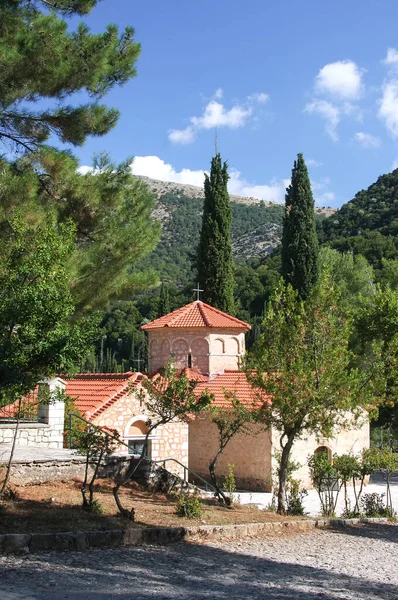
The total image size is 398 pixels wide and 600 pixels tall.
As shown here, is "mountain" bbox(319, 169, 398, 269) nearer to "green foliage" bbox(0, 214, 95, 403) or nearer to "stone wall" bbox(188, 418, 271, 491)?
"stone wall" bbox(188, 418, 271, 491)

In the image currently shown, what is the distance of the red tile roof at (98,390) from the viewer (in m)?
19.4

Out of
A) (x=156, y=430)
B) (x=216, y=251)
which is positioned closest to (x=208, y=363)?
(x=156, y=430)

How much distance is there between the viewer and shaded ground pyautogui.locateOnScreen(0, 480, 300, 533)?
27.4 feet

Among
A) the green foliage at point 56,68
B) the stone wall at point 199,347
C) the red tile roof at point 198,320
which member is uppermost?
the green foliage at point 56,68

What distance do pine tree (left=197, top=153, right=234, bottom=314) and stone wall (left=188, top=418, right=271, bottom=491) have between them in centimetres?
830

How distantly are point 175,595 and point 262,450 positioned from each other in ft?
51.5

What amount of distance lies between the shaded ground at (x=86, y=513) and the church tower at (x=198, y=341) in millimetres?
12076

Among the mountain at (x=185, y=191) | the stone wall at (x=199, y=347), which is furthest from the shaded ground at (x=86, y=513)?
the mountain at (x=185, y=191)

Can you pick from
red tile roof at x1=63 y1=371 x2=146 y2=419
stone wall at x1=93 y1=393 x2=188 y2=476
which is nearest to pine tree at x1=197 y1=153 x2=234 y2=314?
red tile roof at x1=63 y1=371 x2=146 y2=419

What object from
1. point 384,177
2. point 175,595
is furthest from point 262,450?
point 384,177

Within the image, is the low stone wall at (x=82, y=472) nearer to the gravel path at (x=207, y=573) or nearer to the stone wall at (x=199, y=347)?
the gravel path at (x=207, y=573)

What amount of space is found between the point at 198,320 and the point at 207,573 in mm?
17837

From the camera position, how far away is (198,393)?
76.0 ft

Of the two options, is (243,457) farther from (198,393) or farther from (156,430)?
(156,430)
